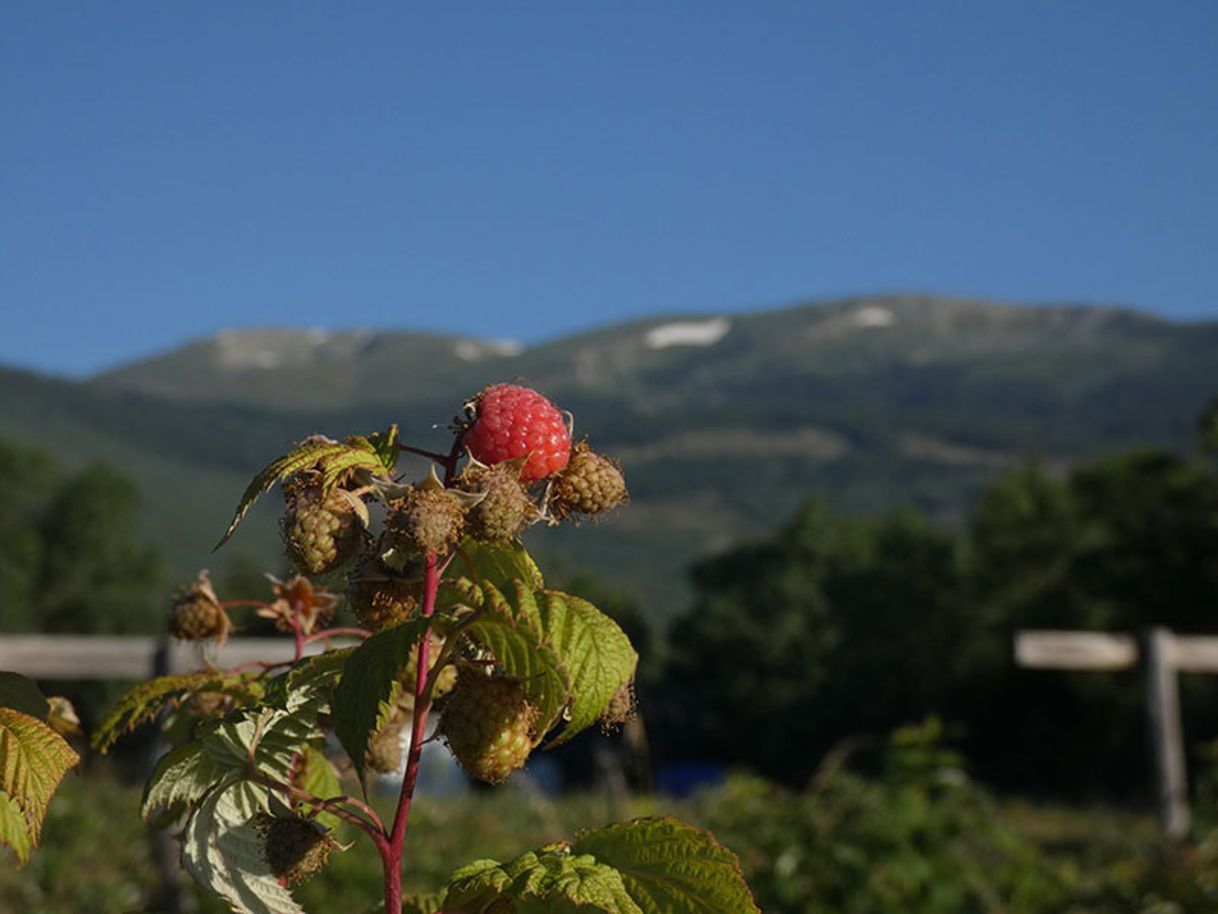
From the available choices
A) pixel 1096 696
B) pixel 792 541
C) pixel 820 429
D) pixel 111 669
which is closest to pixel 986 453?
pixel 820 429

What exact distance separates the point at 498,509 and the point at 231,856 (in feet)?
1.23

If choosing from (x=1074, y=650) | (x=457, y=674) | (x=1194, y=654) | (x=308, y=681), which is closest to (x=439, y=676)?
(x=457, y=674)

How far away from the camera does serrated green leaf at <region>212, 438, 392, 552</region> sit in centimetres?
110

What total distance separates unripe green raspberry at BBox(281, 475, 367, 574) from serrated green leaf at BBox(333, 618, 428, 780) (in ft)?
0.23

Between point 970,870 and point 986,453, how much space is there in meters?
111

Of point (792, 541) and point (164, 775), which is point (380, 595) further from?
point (792, 541)

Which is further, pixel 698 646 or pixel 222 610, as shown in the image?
pixel 698 646

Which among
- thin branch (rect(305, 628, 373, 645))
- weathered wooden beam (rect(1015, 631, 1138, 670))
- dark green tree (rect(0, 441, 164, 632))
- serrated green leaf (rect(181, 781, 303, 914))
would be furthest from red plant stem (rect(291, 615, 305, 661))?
dark green tree (rect(0, 441, 164, 632))

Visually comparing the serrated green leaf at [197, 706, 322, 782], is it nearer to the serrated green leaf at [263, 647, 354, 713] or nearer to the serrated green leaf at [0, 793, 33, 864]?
the serrated green leaf at [263, 647, 354, 713]

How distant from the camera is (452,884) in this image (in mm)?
1192

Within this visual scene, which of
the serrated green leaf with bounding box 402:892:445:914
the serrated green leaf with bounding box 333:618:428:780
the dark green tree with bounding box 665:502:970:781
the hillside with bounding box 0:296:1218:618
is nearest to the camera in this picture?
the serrated green leaf with bounding box 333:618:428:780

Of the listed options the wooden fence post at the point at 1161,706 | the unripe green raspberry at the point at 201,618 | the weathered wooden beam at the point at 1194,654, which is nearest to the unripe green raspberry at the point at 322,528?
the unripe green raspberry at the point at 201,618

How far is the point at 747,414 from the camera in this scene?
123 meters

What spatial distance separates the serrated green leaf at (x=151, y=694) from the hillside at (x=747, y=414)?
0.39 metres
